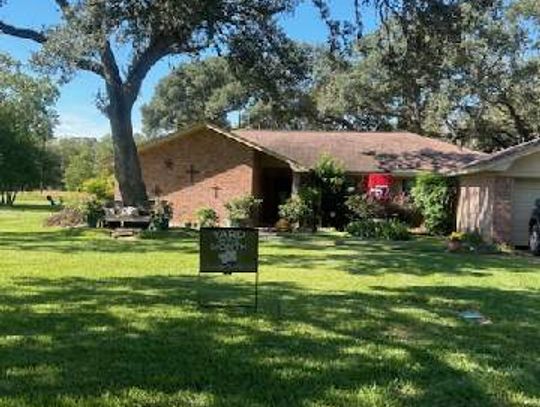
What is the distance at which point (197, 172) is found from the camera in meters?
34.9

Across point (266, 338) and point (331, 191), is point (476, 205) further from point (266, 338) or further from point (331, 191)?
point (266, 338)

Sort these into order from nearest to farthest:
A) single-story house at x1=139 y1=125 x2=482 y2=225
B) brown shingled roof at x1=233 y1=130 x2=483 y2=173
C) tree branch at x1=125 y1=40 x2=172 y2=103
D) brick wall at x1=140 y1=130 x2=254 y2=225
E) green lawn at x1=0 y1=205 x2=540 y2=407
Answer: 1. green lawn at x1=0 y1=205 x2=540 y2=407
2. tree branch at x1=125 y1=40 x2=172 y2=103
3. single-story house at x1=139 y1=125 x2=482 y2=225
4. brick wall at x1=140 y1=130 x2=254 y2=225
5. brown shingled roof at x1=233 y1=130 x2=483 y2=173

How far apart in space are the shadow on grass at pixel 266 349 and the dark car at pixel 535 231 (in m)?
11.2

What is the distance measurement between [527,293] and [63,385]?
8.79m

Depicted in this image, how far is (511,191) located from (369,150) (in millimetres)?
11916

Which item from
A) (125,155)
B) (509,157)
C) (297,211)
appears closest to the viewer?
(509,157)

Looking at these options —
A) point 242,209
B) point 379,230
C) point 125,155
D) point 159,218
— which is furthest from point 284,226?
point 125,155

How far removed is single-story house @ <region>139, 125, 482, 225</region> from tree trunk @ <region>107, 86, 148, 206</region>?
5334 mm

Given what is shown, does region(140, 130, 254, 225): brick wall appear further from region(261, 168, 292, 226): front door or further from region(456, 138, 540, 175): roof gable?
region(456, 138, 540, 175): roof gable

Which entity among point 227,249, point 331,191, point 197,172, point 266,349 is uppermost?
point 197,172

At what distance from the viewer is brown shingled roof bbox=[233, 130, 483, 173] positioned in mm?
34312

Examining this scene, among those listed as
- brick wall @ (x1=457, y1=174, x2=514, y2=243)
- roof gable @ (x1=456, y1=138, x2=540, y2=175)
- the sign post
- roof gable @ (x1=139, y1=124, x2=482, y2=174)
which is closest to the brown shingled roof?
roof gable @ (x1=139, y1=124, x2=482, y2=174)

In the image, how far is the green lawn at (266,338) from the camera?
6129 millimetres

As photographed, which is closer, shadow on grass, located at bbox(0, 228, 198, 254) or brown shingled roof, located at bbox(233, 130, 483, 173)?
shadow on grass, located at bbox(0, 228, 198, 254)
